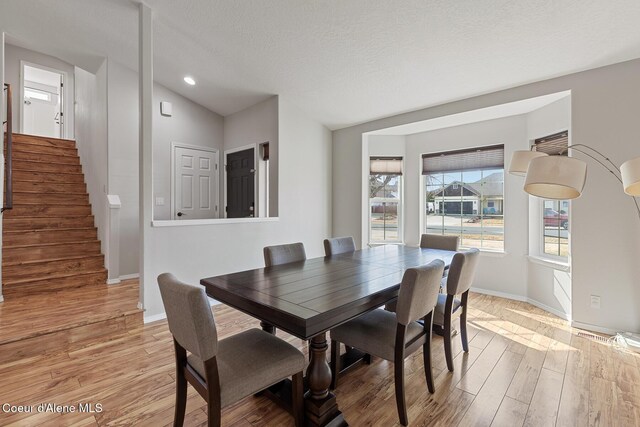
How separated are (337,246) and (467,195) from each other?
2462mm

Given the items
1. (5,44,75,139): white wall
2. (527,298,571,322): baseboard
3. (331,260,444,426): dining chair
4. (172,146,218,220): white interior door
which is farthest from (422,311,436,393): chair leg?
(5,44,75,139): white wall

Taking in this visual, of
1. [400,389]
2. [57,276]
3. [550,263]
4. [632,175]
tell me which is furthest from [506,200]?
[57,276]

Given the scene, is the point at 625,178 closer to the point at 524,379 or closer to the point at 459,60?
the point at 524,379

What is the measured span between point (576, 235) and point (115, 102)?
236 inches

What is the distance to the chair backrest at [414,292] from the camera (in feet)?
5.25

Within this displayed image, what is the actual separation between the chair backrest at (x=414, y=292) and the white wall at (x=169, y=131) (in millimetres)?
4478

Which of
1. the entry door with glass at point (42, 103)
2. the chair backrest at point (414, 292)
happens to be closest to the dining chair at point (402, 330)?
the chair backrest at point (414, 292)

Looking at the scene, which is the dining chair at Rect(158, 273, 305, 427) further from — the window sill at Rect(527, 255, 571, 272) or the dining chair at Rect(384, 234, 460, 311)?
the window sill at Rect(527, 255, 571, 272)

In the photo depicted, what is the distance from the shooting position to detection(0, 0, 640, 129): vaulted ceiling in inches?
95.6

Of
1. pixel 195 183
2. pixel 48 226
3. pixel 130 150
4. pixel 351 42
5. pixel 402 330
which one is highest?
pixel 351 42

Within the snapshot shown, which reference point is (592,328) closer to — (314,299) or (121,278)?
(314,299)

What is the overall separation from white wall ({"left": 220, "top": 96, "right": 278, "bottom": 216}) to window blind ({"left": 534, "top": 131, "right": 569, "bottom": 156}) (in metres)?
3.47

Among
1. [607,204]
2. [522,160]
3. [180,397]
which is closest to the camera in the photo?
[180,397]

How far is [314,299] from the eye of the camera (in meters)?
1.55
